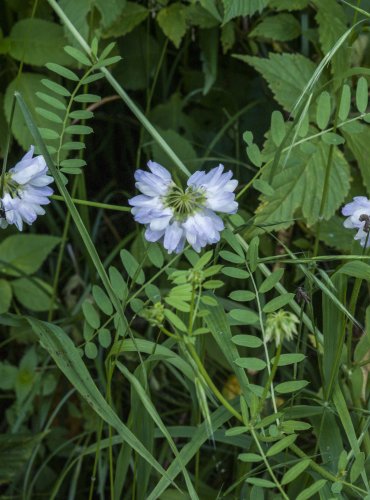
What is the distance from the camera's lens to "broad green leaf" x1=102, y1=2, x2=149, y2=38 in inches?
63.3

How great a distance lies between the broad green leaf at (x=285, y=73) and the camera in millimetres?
1503

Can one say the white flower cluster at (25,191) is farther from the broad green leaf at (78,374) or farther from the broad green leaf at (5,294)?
the broad green leaf at (5,294)

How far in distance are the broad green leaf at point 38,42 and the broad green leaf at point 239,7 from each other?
0.34 meters

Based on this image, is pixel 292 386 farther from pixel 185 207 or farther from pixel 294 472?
pixel 185 207

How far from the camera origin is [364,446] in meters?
1.23

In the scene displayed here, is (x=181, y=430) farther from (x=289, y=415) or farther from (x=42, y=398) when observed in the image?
(x=42, y=398)

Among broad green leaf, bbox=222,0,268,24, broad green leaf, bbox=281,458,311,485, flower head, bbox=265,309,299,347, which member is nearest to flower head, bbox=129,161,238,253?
flower head, bbox=265,309,299,347

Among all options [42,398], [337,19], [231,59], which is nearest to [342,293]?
[337,19]

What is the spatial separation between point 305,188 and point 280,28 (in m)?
0.33

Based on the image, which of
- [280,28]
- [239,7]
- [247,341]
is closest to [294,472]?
[247,341]

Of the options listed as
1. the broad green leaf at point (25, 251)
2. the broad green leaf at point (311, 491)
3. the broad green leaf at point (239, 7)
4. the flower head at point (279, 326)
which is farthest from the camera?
the broad green leaf at point (25, 251)

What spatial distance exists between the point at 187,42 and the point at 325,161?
1.43 ft

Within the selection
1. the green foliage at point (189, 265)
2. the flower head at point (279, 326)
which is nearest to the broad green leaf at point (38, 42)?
the green foliage at point (189, 265)

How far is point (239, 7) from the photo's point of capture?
1.36 m
